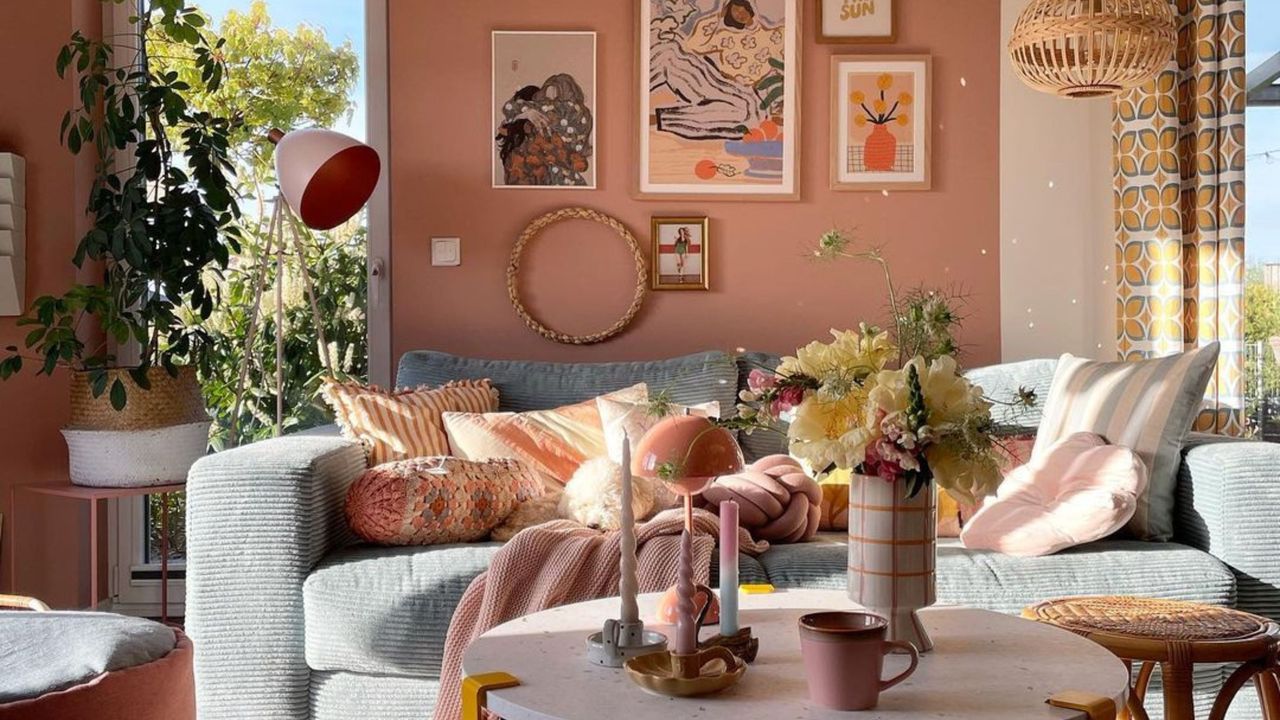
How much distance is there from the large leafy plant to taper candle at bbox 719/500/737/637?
2441mm

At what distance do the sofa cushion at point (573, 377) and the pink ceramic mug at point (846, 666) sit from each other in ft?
6.81

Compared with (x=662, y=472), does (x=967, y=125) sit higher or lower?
higher

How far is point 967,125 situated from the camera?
4.13m

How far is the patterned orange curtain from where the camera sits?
3.66 meters

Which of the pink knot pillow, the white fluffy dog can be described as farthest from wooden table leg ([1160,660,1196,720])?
the white fluffy dog

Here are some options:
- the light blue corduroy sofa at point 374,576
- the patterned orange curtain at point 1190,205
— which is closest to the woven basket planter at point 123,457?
the light blue corduroy sofa at point 374,576

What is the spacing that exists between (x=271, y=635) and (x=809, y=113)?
90.7 inches

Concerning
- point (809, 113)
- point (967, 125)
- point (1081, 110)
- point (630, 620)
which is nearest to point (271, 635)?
point (630, 620)

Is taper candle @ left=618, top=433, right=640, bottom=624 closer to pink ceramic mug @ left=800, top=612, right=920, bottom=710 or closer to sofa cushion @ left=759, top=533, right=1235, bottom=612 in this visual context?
pink ceramic mug @ left=800, top=612, right=920, bottom=710

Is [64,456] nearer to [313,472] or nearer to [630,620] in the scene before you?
[313,472]

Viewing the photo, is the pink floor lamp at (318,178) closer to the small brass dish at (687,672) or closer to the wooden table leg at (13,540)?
the wooden table leg at (13,540)

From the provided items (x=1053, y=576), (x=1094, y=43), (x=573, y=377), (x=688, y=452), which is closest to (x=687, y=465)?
(x=688, y=452)

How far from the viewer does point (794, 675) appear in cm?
166

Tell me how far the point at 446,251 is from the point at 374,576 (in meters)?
1.58
